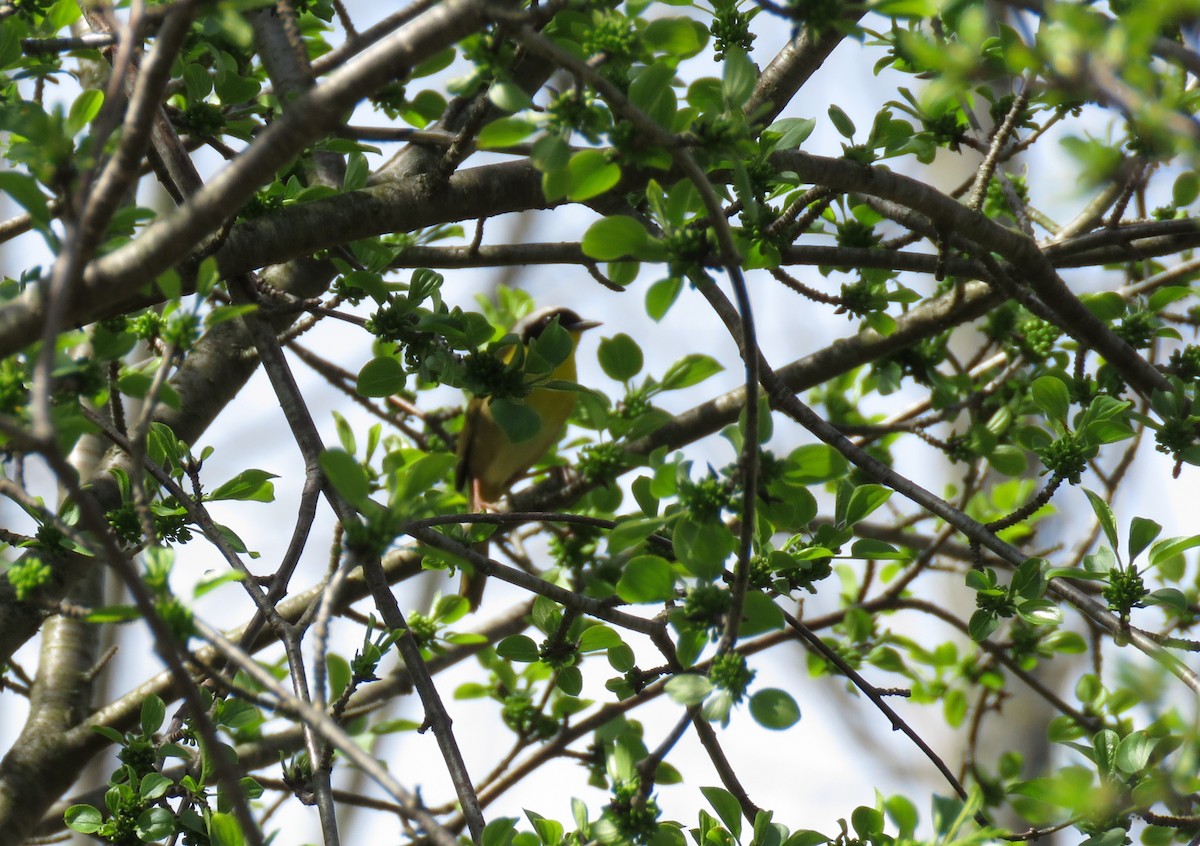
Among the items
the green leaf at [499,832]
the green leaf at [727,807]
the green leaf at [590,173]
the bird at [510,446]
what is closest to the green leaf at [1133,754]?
the green leaf at [727,807]

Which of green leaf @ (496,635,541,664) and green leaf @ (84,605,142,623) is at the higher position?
green leaf @ (496,635,541,664)

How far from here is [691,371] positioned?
2135mm

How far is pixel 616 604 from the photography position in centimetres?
195

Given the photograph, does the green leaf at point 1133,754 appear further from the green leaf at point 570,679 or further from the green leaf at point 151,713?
the green leaf at point 151,713

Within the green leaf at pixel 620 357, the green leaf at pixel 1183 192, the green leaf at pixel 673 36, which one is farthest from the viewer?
the green leaf at pixel 1183 192

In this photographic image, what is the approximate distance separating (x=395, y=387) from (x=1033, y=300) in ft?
4.94

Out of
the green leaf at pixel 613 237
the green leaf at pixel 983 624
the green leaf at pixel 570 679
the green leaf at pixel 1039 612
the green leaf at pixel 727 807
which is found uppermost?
the green leaf at pixel 613 237

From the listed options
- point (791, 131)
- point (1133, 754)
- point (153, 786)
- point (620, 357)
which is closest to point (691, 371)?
point (620, 357)

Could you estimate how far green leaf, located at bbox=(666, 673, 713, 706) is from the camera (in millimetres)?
1550

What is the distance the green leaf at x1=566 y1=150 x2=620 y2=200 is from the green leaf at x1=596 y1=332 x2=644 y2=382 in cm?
81

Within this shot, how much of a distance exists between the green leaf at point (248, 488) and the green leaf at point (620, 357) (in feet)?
2.59

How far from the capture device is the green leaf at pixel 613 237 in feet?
5.26

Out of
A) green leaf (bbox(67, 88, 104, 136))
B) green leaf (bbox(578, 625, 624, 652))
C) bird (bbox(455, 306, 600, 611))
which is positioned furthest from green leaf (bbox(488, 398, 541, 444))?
bird (bbox(455, 306, 600, 611))

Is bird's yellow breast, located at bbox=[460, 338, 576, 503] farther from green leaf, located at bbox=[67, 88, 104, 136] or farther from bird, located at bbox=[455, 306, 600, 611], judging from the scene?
green leaf, located at bbox=[67, 88, 104, 136]
